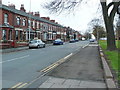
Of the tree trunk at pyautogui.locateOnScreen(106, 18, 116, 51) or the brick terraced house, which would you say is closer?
the tree trunk at pyautogui.locateOnScreen(106, 18, 116, 51)

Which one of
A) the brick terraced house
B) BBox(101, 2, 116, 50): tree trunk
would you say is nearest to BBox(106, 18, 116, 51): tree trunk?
BBox(101, 2, 116, 50): tree trunk

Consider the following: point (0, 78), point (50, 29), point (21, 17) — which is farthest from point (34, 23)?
point (0, 78)

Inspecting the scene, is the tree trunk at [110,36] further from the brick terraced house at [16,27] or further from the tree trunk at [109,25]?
the brick terraced house at [16,27]

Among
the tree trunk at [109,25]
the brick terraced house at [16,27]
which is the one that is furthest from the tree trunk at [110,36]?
the brick terraced house at [16,27]

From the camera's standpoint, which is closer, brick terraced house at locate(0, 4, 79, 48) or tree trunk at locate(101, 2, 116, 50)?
tree trunk at locate(101, 2, 116, 50)

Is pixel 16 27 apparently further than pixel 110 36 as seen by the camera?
Yes

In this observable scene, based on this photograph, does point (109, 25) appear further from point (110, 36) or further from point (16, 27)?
point (16, 27)

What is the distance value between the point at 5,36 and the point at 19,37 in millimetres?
5874

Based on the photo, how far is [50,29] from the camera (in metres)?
62.6

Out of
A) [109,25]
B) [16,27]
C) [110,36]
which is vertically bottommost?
[110,36]

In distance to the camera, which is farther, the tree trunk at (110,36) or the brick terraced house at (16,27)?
the brick terraced house at (16,27)

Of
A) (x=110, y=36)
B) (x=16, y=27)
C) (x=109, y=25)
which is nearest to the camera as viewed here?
(x=109, y=25)

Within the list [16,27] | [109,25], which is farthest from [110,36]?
[16,27]

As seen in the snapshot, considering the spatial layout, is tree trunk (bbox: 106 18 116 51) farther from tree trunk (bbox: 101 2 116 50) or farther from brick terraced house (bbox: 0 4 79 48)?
brick terraced house (bbox: 0 4 79 48)
